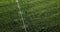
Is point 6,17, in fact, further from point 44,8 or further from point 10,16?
point 44,8

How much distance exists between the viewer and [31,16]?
1.56 metres

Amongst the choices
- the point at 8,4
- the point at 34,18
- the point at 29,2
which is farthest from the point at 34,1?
the point at 8,4

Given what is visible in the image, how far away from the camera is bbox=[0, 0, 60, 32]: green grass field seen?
150 centimetres

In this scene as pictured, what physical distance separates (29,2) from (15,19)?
0.26 metres

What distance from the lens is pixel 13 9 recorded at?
1.54 meters

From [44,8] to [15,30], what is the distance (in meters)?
0.44

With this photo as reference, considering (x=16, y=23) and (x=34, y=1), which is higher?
(x=34, y=1)

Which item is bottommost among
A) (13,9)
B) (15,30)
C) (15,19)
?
(15,30)

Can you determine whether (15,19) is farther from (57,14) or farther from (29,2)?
(57,14)

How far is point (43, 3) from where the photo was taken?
163 centimetres

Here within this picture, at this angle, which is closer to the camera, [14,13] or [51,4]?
[14,13]

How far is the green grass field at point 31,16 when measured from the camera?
1500 millimetres

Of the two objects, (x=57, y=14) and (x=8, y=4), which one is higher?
(x=8, y=4)

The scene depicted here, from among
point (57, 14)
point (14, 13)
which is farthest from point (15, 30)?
point (57, 14)
